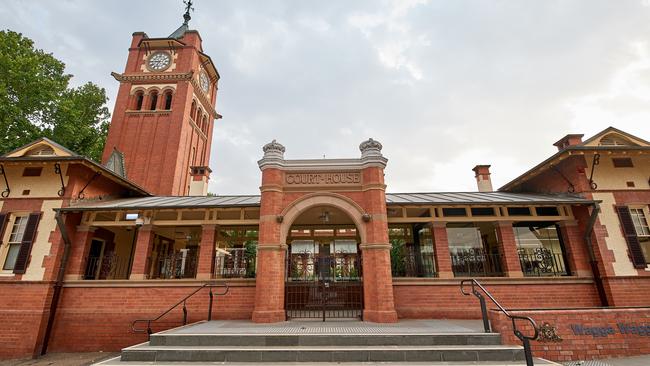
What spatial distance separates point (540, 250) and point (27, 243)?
18.4 m

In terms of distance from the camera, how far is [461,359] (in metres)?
5.89

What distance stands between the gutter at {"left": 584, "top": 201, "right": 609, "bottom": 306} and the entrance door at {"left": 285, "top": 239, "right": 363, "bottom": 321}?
7595 mm

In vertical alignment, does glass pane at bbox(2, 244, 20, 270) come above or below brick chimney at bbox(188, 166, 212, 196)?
below

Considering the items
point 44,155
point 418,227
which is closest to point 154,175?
point 44,155

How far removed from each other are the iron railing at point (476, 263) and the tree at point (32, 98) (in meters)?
21.3

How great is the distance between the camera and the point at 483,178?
52.2 ft

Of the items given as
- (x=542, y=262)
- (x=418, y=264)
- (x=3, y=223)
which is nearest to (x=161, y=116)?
(x=3, y=223)

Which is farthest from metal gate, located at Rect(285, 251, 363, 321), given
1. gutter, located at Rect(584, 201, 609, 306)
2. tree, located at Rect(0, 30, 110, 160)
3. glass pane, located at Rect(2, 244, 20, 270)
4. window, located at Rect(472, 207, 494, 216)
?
tree, located at Rect(0, 30, 110, 160)

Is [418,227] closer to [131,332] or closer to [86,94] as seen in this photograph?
[131,332]

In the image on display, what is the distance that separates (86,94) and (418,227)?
23584 mm

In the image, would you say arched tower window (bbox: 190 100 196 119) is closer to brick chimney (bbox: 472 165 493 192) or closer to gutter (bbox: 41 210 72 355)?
gutter (bbox: 41 210 72 355)

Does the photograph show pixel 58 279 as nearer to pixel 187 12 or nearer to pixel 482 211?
pixel 482 211

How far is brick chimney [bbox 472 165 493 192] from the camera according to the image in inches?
619

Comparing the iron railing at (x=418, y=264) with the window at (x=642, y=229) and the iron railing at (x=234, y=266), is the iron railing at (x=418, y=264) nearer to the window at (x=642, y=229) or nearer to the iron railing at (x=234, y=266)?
the iron railing at (x=234, y=266)
